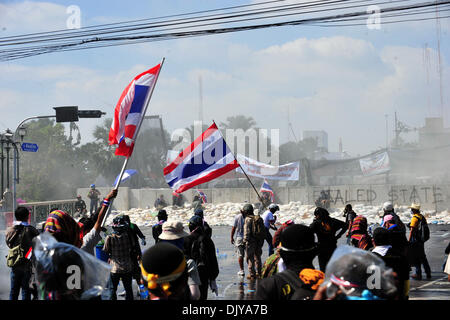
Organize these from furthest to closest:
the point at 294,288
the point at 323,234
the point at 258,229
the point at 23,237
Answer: the point at 258,229, the point at 323,234, the point at 23,237, the point at 294,288

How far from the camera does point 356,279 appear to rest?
2.64 m

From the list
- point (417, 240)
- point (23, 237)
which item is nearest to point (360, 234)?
point (417, 240)

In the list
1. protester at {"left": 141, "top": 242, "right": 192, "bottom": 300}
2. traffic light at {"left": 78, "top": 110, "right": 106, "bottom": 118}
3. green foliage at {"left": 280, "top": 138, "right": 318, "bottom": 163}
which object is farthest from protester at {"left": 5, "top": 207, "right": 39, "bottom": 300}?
green foliage at {"left": 280, "top": 138, "right": 318, "bottom": 163}

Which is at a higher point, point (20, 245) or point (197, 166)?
point (197, 166)

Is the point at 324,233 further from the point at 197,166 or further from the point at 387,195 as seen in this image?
the point at 387,195

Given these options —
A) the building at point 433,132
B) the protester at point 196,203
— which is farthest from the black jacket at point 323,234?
the building at point 433,132

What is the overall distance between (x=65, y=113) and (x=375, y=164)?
2106cm

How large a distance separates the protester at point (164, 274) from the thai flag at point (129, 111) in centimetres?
463

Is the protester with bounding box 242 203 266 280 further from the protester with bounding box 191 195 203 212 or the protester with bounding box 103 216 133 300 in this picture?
the protester with bounding box 191 195 203 212

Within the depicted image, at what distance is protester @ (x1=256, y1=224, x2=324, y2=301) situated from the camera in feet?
9.72

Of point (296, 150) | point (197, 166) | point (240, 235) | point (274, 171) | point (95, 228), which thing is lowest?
point (240, 235)
